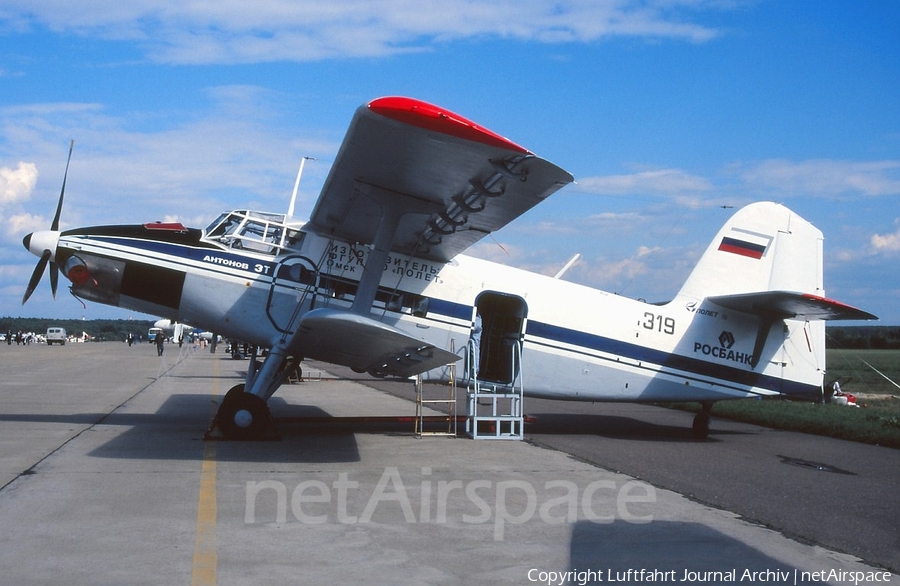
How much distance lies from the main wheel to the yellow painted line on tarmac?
1.52 metres

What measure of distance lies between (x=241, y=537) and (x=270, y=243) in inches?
250

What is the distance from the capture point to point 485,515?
688 cm

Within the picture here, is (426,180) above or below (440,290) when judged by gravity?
above

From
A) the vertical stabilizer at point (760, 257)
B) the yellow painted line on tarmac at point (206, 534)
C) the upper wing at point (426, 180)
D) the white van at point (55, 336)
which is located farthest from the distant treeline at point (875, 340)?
the white van at point (55, 336)

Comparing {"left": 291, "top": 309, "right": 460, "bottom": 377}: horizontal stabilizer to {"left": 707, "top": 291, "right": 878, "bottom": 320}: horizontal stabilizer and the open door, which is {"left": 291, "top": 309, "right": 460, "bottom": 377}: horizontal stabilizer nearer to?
the open door

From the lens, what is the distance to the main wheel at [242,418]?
10680 millimetres

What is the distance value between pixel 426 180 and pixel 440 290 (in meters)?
3.20

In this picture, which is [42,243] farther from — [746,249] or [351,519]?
[746,249]

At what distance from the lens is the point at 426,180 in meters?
9.16

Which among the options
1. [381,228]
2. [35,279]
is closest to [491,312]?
[381,228]

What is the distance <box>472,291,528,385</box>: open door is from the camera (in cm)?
1244

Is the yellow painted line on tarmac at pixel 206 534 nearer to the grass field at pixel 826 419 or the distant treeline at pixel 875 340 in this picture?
the grass field at pixel 826 419

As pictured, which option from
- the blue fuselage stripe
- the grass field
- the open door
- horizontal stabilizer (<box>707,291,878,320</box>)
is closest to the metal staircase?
the open door

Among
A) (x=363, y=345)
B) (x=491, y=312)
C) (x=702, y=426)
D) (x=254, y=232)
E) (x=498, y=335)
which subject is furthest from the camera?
(x=702, y=426)
